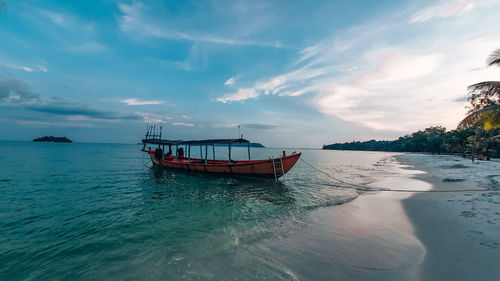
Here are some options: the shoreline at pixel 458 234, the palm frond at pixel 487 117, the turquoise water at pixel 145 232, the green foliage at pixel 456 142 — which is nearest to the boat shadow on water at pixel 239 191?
the turquoise water at pixel 145 232

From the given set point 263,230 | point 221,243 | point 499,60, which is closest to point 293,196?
point 263,230

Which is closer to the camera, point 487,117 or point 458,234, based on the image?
point 458,234

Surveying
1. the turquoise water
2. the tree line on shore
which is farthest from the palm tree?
the turquoise water

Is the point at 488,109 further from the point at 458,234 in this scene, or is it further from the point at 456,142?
the point at 456,142

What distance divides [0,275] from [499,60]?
24.9 metres

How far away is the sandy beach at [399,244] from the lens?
162 inches

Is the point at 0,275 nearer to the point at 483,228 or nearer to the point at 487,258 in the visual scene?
the point at 487,258

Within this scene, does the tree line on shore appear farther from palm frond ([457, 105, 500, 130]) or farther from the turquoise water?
the turquoise water

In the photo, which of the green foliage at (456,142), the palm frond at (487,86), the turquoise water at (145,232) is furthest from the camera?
the green foliage at (456,142)

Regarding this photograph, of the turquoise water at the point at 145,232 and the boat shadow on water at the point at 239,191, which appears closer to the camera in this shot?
the turquoise water at the point at 145,232

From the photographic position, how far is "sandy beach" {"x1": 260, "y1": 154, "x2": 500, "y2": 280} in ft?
13.5

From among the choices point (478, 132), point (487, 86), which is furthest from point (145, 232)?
point (478, 132)

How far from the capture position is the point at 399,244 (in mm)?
5379

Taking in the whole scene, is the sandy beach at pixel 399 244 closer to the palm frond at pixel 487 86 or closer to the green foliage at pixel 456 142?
the palm frond at pixel 487 86
